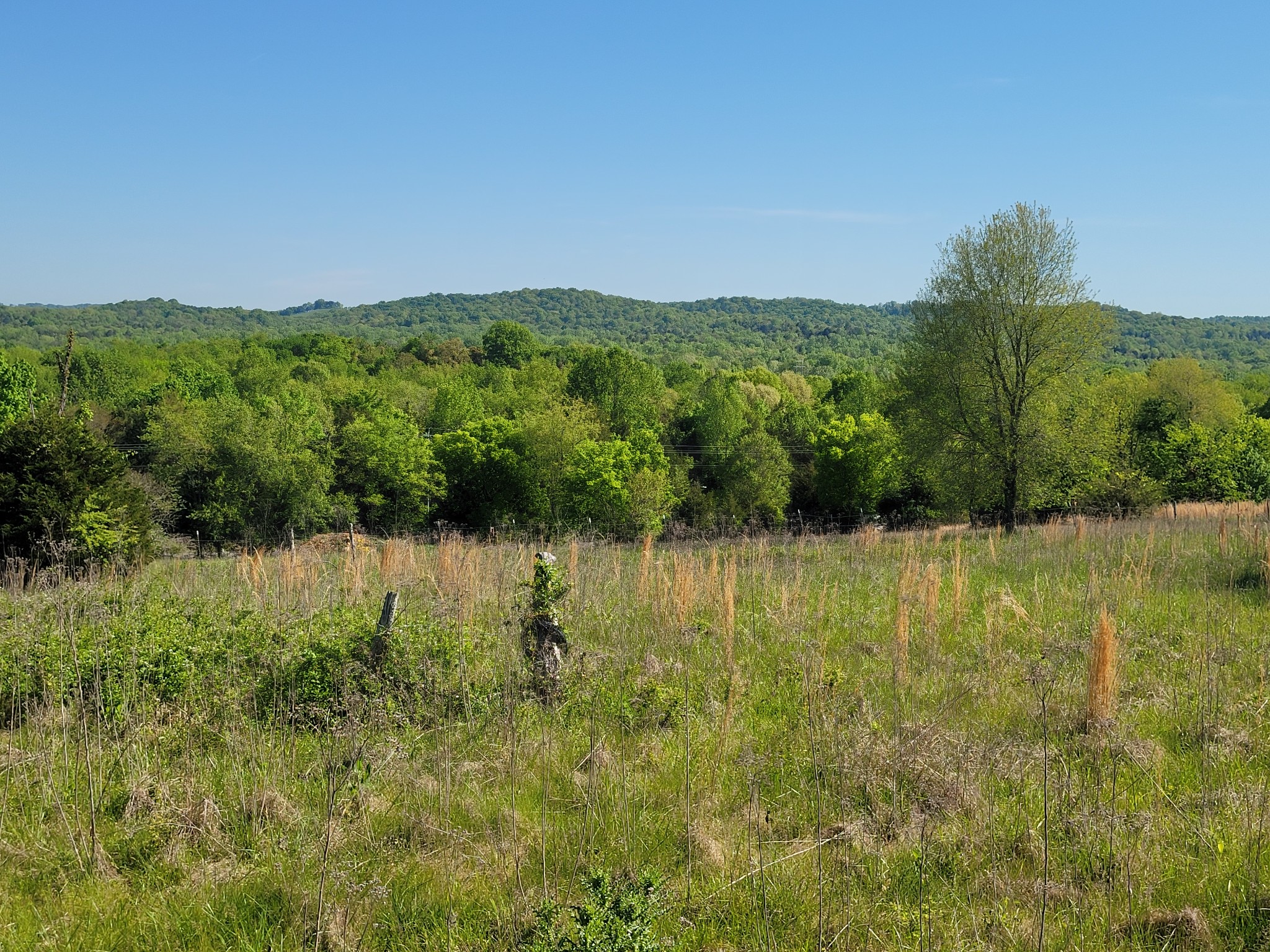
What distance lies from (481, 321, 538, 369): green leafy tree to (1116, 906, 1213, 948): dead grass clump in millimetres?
94944

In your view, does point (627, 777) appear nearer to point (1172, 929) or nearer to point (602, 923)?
point (602, 923)

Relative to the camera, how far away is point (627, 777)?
17.3 feet

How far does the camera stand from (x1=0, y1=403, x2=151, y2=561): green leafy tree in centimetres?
1210

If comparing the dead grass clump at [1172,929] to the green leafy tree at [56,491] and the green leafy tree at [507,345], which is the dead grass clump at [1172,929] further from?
the green leafy tree at [507,345]

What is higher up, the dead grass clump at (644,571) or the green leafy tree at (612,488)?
Answer: the dead grass clump at (644,571)

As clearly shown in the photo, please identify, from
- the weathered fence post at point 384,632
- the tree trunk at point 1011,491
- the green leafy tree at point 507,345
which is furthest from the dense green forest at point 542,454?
the green leafy tree at point 507,345

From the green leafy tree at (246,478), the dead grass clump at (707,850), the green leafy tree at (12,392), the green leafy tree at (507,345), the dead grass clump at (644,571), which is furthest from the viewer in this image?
the green leafy tree at (507,345)

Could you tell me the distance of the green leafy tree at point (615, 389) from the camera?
189ft

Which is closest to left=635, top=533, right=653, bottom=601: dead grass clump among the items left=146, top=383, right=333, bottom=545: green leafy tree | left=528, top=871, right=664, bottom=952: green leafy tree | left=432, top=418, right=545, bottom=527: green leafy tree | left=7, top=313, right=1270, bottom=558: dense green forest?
left=528, top=871, right=664, bottom=952: green leafy tree

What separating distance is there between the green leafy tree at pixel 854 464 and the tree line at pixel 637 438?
137mm

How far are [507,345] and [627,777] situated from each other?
9698 centimetres

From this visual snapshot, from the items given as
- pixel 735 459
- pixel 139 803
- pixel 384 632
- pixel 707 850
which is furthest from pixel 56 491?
pixel 735 459

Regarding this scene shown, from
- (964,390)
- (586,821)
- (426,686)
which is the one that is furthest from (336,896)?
(964,390)

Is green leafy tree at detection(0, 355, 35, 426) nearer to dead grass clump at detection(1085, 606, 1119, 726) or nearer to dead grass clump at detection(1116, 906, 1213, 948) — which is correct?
dead grass clump at detection(1085, 606, 1119, 726)
